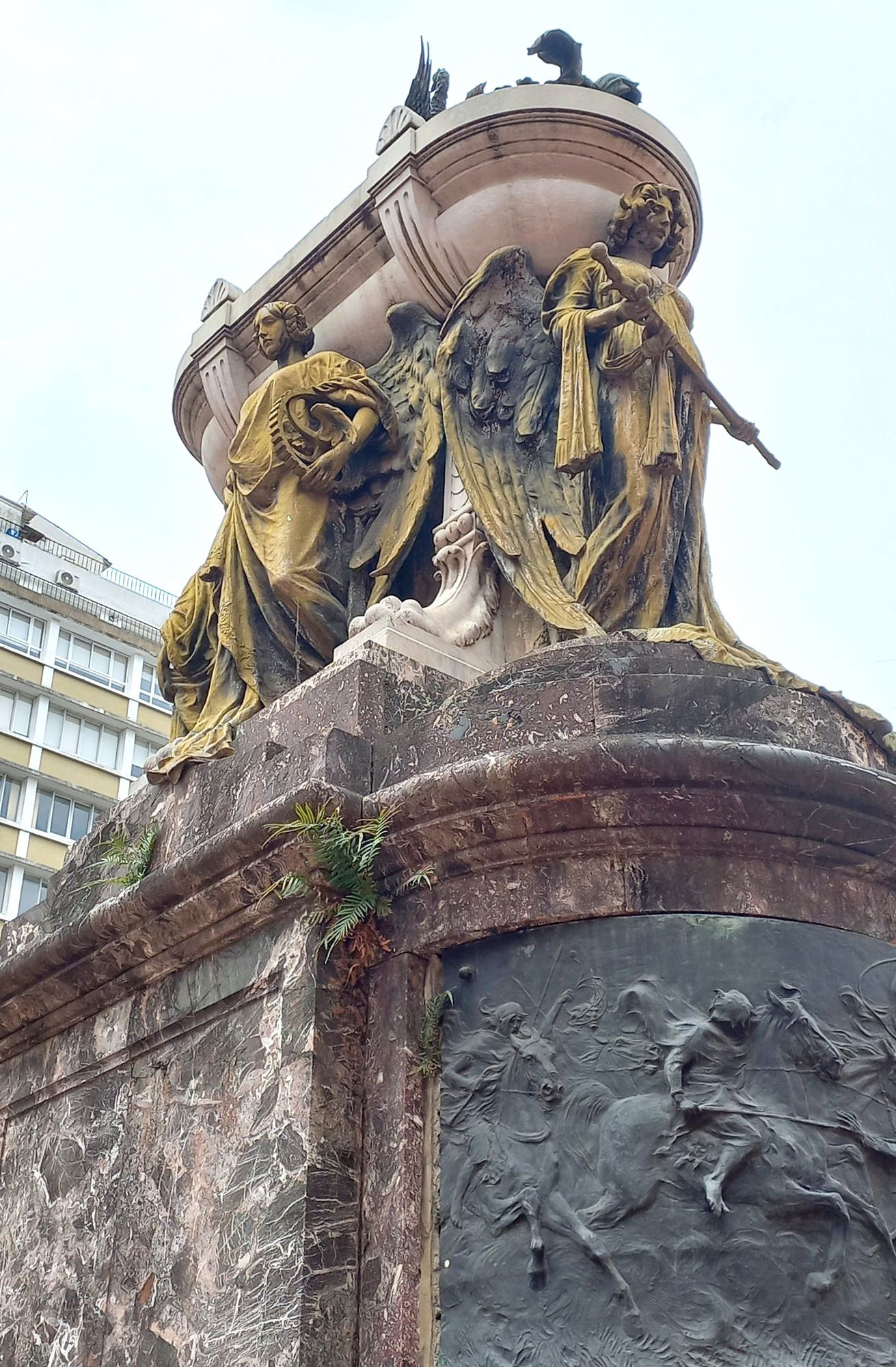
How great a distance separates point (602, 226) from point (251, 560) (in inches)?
104

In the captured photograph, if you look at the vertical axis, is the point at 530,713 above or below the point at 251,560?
below

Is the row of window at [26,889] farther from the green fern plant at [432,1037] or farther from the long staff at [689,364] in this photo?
the green fern plant at [432,1037]

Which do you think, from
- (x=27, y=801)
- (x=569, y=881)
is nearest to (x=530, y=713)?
(x=569, y=881)

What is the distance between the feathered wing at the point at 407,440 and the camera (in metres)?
8.42

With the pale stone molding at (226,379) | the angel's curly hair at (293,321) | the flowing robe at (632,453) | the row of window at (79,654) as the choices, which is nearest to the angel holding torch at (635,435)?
the flowing robe at (632,453)

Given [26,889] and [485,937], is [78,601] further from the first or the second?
[485,937]

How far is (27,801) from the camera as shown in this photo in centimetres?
3697

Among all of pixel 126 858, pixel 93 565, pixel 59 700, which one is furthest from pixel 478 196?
pixel 93 565

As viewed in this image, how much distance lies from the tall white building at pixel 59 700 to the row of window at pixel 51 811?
0.02m

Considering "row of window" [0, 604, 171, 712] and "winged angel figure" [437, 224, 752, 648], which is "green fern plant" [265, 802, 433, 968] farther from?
"row of window" [0, 604, 171, 712]

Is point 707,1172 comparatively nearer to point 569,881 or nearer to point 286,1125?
point 569,881

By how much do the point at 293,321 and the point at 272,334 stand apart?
163 millimetres

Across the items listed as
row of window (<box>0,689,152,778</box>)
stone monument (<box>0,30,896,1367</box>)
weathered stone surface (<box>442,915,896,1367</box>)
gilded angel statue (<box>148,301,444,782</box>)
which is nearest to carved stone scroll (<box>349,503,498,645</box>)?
stone monument (<box>0,30,896,1367</box>)

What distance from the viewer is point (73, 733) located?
38969mm
